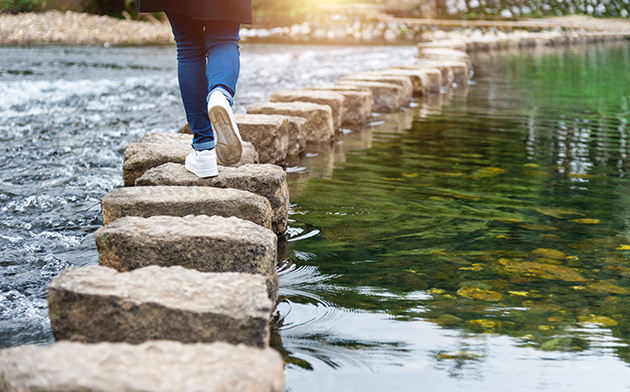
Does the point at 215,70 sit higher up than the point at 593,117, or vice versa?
the point at 215,70

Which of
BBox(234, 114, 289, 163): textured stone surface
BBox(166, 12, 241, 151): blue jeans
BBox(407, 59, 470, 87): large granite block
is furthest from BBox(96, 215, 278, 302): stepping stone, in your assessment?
BBox(407, 59, 470, 87): large granite block

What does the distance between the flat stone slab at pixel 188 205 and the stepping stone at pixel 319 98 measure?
9.58ft

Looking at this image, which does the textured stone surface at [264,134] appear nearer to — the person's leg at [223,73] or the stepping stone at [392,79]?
the person's leg at [223,73]

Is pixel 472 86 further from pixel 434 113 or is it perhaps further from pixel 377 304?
pixel 377 304

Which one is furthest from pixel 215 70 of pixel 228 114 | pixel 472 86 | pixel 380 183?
A: pixel 472 86

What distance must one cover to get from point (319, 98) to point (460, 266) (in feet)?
9.91

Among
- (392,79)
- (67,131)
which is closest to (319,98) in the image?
(392,79)

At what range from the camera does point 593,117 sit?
6234 millimetres

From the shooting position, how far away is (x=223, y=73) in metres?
2.67

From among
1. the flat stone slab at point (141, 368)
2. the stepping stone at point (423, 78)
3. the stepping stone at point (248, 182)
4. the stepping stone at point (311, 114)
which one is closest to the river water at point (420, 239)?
the stepping stone at point (248, 182)

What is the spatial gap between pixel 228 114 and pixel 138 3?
23.2 inches

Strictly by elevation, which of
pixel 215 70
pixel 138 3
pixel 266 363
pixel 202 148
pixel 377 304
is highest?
pixel 138 3

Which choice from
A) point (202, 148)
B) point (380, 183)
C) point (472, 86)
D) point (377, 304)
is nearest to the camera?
point (377, 304)

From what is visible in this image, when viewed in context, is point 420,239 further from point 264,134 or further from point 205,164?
point 264,134
